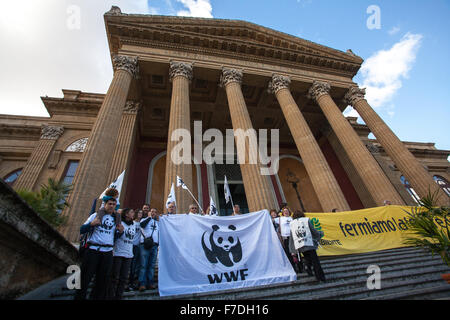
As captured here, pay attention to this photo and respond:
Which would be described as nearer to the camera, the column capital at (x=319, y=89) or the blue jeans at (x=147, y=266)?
the blue jeans at (x=147, y=266)

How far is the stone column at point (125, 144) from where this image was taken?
1090 centimetres

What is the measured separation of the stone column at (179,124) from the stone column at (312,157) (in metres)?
6.10

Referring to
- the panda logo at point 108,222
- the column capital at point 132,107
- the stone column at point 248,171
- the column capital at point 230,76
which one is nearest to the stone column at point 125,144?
→ the column capital at point 132,107

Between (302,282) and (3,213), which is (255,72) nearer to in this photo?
(302,282)

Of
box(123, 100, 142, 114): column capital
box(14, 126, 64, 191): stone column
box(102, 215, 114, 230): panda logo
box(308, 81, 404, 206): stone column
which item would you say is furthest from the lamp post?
box(14, 126, 64, 191): stone column

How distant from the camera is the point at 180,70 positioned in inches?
466

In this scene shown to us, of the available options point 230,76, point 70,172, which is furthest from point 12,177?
point 230,76

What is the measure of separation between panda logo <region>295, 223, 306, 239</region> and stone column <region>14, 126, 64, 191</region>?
50.4 ft

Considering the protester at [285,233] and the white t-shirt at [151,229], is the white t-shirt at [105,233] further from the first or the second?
the protester at [285,233]

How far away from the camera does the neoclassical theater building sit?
1001 centimetres

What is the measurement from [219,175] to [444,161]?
88.2 ft

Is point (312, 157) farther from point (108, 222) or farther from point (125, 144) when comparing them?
point (125, 144)

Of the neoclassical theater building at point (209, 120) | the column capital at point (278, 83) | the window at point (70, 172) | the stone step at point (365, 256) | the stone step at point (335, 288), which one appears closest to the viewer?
the stone step at point (335, 288)

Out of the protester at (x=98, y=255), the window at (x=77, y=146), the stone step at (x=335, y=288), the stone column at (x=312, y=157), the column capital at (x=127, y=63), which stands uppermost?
the column capital at (x=127, y=63)
